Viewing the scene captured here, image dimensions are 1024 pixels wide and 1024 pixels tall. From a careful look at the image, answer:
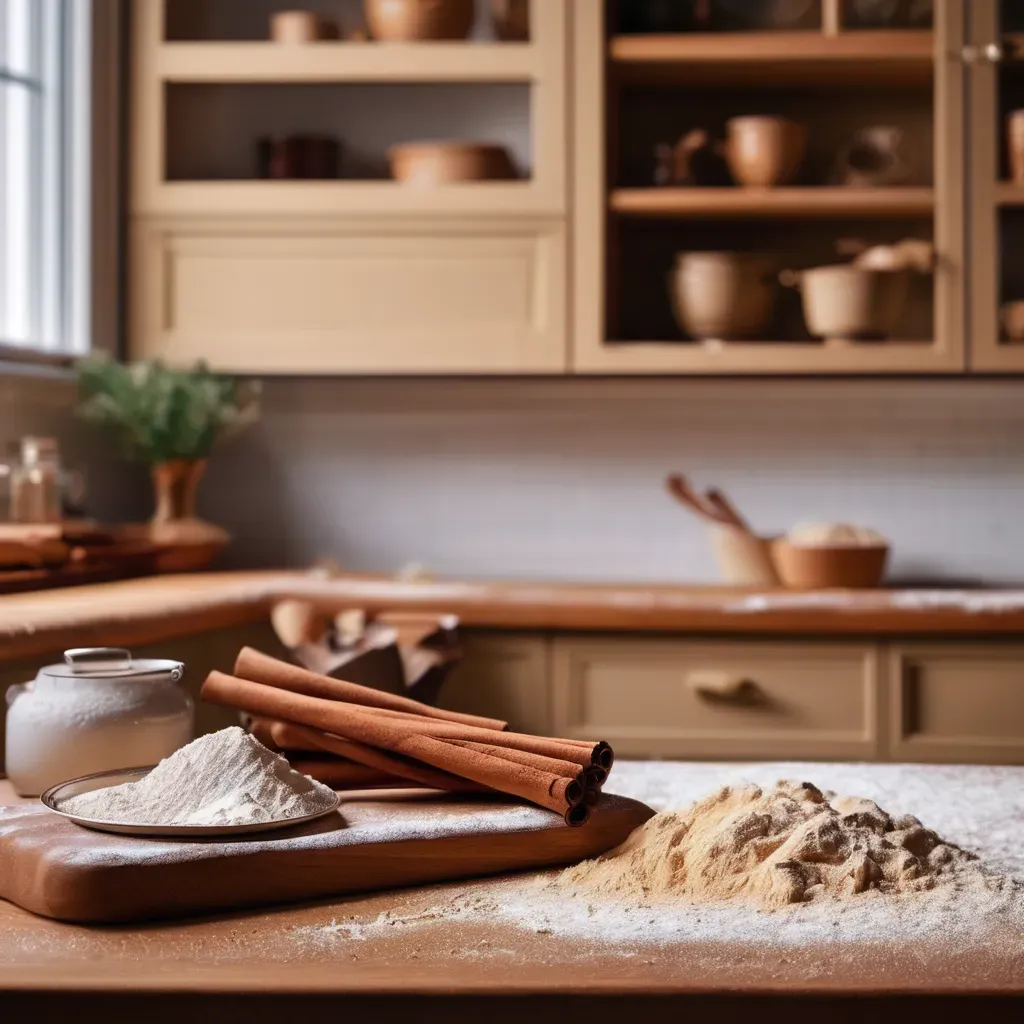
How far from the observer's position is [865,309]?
9.43 ft

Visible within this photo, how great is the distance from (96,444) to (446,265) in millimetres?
937

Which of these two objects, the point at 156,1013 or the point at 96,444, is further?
the point at 96,444

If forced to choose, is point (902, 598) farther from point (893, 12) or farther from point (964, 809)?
point (964, 809)

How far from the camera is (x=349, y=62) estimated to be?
2.93m

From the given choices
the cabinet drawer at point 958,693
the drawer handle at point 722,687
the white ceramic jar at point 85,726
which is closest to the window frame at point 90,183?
the drawer handle at point 722,687

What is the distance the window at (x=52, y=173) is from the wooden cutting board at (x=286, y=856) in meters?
2.21

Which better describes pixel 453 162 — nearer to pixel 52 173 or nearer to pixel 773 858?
pixel 52 173

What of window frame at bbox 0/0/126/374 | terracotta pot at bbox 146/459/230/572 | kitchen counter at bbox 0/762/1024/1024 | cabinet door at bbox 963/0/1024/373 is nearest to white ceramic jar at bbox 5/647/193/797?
kitchen counter at bbox 0/762/1024/1024

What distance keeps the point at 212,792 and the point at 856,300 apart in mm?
2297

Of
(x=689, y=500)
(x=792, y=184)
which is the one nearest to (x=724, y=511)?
(x=689, y=500)

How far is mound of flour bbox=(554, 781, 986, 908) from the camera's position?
32.2 inches

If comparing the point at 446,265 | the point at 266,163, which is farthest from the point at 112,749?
the point at 266,163

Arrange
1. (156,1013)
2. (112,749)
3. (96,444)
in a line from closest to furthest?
1. (156,1013)
2. (112,749)
3. (96,444)

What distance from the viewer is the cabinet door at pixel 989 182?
2.83 metres
